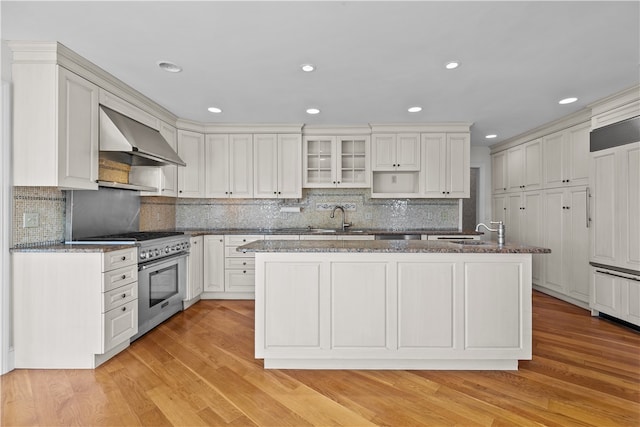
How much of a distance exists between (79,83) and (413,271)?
3183 millimetres

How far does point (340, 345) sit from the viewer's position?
2346 mm

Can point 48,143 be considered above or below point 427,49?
below

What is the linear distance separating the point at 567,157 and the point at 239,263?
4693mm

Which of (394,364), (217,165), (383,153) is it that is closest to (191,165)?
(217,165)

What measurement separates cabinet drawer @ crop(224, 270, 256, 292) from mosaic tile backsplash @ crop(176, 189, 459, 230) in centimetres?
90

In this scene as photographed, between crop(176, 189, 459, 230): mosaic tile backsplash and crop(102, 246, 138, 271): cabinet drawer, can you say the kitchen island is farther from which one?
crop(176, 189, 459, 230): mosaic tile backsplash

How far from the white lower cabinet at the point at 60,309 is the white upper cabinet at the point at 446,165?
4074mm

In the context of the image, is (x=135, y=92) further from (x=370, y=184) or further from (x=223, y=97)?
(x=370, y=184)

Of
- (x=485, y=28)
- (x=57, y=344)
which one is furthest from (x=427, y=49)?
(x=57, y=344)

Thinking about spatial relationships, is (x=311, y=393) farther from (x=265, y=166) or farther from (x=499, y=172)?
(x=499, y=172)

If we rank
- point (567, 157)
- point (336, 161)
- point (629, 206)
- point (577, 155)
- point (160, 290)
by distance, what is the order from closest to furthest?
point (629, 206) → point (160, 290) → point (577, 155) → point (567, 157) → point (336, 161)

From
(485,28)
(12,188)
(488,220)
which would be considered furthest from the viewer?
(488,220)

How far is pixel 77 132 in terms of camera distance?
255 cm

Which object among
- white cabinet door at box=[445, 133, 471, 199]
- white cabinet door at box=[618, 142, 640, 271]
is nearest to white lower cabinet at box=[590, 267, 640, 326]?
white cabinet door at box=[618, 142, 640, 271]
